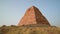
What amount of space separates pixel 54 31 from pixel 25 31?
3.03 metres

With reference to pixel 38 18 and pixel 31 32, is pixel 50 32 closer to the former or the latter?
pixel 31 32

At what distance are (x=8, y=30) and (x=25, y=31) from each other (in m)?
1.59

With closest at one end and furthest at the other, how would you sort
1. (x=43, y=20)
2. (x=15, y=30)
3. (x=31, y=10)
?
(x=15, y=30)
(x=43, y=20)
(x=31, y=10)

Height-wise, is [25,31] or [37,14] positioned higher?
[37,14]

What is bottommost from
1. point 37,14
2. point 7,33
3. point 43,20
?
point 7,33

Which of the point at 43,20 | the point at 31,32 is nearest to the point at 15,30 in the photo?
the point at 31,32

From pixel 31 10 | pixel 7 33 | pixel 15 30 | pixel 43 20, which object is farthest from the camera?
pixel 31 10

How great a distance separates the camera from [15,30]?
43.1 feet

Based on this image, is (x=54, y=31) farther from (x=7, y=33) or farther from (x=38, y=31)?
(x=7, y=33)

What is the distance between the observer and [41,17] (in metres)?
40.2

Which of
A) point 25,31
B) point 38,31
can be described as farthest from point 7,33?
point 38,31

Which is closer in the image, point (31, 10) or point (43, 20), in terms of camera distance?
point (43, 20)

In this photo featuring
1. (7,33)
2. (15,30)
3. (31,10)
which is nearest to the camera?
(7,33)

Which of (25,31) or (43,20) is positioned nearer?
(25,31)
